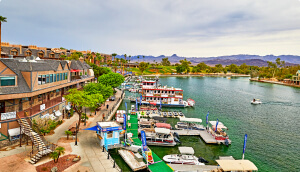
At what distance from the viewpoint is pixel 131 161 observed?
1006 inches

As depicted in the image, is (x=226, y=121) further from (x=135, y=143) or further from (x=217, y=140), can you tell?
(x=135, y=143)

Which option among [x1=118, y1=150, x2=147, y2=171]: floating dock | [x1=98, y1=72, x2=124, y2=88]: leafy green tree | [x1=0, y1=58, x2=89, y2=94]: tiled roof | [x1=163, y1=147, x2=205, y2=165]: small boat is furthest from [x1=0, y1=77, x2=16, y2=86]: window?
[x1=98, y1=72, x2=124, y2=88]: leafy green tree

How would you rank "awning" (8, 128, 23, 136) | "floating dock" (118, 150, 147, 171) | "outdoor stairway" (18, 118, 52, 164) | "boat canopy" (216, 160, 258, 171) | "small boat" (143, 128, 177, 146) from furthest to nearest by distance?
"small boat" (143, 128, 177, 146) < "awning" (8, 128, 23, 136) < "floating dock" (118, 150, 147, 171) < "outdoor stairway" (18, 118, 52, 164) < "boat canopy" (216, 160, 258, 171)

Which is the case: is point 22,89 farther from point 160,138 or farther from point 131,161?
point 160,138

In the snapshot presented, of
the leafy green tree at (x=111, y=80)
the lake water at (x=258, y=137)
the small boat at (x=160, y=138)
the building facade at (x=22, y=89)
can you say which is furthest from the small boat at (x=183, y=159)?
the leafy green tree at (x=111, y=80)

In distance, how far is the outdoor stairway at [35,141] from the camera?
22438 millimetres

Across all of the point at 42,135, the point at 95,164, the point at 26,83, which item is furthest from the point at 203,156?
the point at 26,83

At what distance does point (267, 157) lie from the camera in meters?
32.4

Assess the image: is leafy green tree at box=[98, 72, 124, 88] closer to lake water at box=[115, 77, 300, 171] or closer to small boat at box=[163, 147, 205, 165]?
lake water at box=[115, 77, 300, 171]

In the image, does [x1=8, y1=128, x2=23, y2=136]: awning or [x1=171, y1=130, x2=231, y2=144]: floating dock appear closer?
[x1=8, y1=128, x2=23, y2=136]: awning

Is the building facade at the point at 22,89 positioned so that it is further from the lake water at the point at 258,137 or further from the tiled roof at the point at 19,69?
the lake water at the point at 258,137

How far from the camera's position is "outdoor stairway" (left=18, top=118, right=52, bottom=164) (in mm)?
22438

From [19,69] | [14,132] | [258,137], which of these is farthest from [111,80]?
[258,137]

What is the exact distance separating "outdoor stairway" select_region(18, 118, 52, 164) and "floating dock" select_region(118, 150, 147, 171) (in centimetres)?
1021
